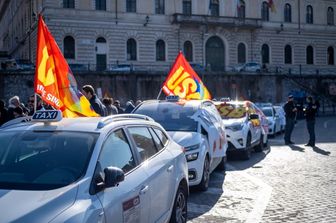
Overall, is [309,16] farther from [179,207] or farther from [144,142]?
[144,142]

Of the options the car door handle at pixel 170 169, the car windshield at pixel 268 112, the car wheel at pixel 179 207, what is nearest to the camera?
the car door handle at pixel 170 169

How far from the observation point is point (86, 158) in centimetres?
445

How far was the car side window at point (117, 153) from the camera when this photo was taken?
4660 millimetres

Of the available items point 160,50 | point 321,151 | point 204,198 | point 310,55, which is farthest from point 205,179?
point 310,55

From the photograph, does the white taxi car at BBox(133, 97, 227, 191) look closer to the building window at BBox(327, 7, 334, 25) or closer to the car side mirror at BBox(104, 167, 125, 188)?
the car side mirror at BBox(104, 167, 125, 188)

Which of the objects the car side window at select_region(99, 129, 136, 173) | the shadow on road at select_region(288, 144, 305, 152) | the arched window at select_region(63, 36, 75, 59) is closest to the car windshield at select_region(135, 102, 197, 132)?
the car side window at select_region(99, 129, 136, 173)

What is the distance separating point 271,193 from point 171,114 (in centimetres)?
254

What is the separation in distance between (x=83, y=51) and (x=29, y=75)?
8573 millimetres

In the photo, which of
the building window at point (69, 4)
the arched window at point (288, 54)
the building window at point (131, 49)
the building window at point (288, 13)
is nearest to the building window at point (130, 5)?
the building window at point (131, 49)

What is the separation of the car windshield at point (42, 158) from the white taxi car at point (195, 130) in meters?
4.39

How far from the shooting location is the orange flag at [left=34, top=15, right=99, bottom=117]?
7865mm

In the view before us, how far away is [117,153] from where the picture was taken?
191 inches

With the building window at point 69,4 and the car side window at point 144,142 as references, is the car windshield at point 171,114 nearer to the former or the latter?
the car side window at point 144,142

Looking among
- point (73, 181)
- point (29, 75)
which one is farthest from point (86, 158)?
point (29, 75)
